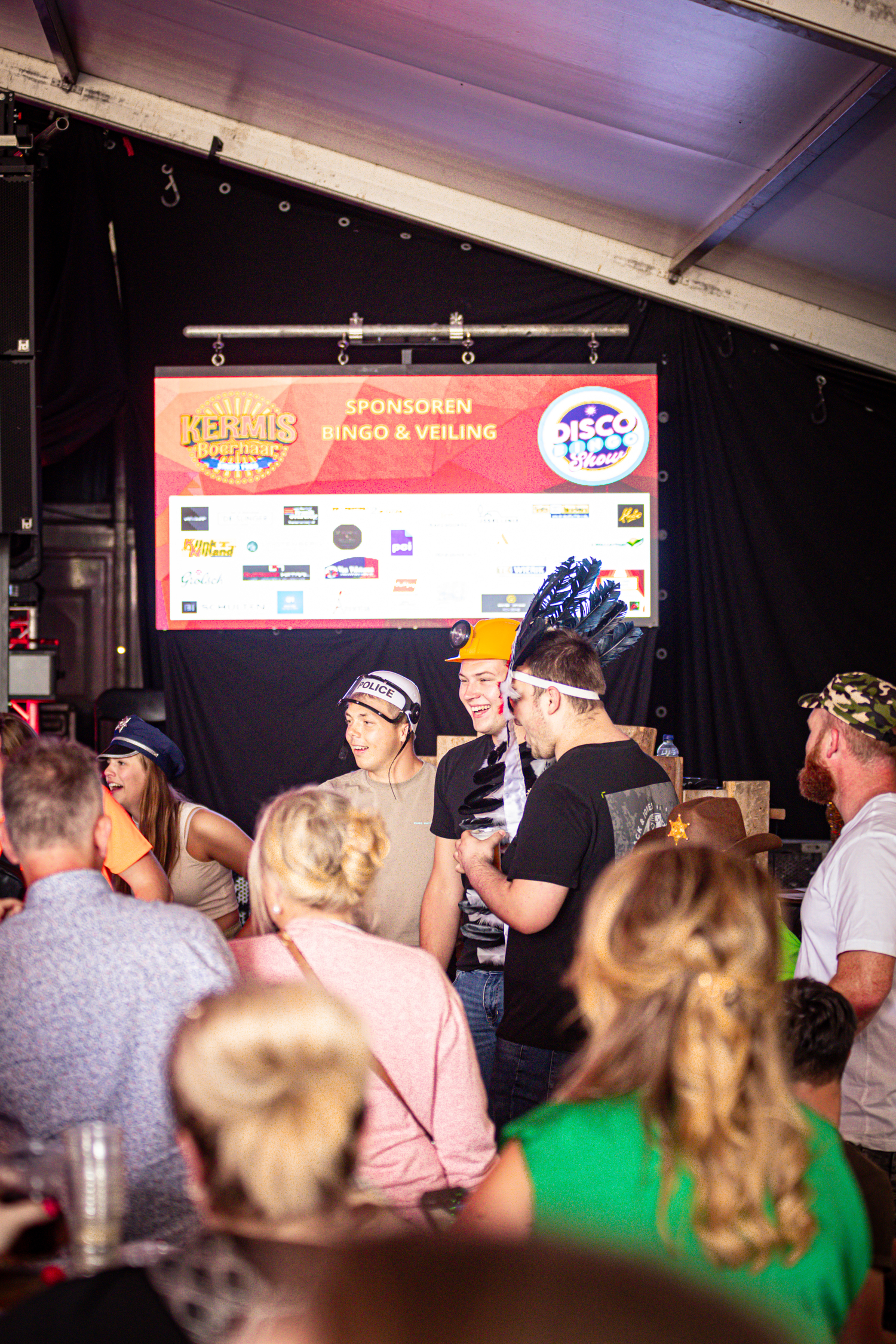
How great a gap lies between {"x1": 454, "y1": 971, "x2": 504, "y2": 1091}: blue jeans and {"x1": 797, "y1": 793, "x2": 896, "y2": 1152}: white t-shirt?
0.86m

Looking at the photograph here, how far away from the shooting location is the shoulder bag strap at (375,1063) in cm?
160

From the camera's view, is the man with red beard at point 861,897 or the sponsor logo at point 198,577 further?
the sponsor logo at point 198,577

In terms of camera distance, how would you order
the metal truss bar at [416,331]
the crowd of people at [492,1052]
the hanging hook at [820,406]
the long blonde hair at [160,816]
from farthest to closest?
→ the hanging hook at [820,406], the metal truss bar at [416,331], the long blonde hair at [160,816], the crowd of people at [492,1052]

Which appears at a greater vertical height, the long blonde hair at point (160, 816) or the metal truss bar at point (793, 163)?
the metal truss bar at point (793, 163)

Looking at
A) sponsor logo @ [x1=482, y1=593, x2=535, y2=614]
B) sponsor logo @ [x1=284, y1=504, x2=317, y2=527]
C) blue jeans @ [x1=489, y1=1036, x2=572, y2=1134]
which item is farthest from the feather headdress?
sponsor logo @ [x1=284, y1=504, x2=317, y2=527]

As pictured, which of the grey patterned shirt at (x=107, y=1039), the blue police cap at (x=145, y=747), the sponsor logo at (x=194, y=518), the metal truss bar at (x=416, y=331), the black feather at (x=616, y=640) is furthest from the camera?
the metal truss bar at (x=416, y=331)

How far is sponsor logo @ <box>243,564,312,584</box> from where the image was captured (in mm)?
5637

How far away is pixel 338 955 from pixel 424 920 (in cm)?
136

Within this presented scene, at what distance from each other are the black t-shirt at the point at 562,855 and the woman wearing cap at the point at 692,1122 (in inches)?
39.7

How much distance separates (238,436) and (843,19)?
10.8ft

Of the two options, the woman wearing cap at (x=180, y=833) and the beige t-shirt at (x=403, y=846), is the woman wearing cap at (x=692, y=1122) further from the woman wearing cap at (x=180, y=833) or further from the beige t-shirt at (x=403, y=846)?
the woman wearing cap at (x=180, y=833)

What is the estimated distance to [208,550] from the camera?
221 inches

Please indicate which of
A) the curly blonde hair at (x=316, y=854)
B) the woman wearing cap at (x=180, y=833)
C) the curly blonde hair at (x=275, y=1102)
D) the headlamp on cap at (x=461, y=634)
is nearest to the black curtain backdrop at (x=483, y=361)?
the headlamp on cap at (x=461, y=634)

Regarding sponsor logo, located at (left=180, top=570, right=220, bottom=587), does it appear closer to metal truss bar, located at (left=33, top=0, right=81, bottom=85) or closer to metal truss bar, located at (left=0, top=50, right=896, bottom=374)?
metal truss bar, located at (left=0, top=50, right=896, bottom=374)
